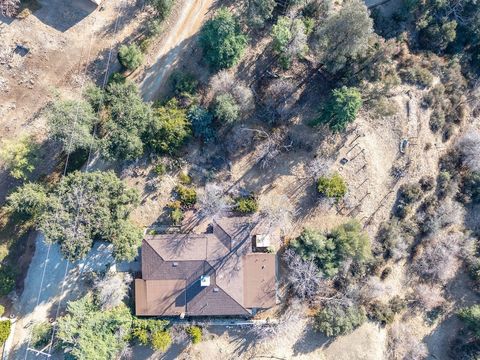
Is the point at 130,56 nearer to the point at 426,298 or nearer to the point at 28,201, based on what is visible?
the point at 28,201

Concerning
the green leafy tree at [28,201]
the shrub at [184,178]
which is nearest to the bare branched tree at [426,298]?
the shrub at [184,178]

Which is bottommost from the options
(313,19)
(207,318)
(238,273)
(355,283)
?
(355,283)

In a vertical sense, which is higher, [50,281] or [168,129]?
[168,129]

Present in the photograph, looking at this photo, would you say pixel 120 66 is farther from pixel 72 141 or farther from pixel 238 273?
pixel 238 273

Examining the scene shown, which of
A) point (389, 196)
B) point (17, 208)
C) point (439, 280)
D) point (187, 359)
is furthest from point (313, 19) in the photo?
point (187, 359)

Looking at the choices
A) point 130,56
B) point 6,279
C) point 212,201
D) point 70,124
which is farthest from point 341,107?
point 6,279

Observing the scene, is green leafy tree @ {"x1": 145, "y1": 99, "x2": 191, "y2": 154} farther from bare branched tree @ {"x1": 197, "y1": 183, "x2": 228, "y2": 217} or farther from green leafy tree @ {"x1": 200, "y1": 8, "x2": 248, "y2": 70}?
green leafy tree @ {"x1": 200, "y1": 8, "x2": 248, "y2": 70}

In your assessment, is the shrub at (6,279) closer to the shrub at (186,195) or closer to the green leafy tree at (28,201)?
the green leafy tree at (28,201)
